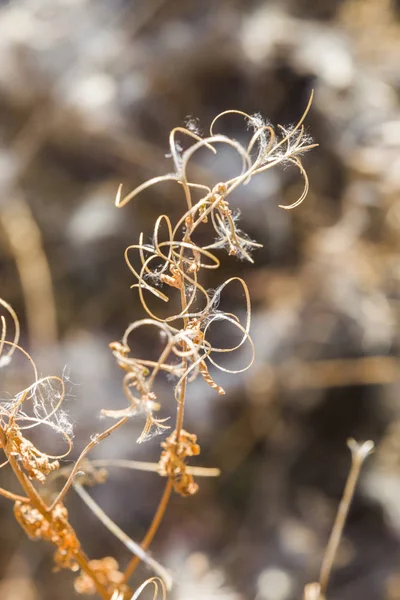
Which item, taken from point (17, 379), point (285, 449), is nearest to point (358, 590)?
point (285, 449)

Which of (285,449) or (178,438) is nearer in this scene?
(178,438)

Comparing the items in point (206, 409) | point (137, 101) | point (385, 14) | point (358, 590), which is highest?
point (385, 14)

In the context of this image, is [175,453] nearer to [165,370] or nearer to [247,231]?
[165,370]

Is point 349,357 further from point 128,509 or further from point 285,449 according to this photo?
point 128,509

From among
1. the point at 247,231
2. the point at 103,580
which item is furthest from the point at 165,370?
the point at 247,231

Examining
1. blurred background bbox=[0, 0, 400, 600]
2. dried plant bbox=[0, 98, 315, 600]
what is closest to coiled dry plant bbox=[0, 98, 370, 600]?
dried plant bbox=[0, 98, 315, 600]

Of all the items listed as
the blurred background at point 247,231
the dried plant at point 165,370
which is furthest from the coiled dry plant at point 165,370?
the blurred background at point 247,231

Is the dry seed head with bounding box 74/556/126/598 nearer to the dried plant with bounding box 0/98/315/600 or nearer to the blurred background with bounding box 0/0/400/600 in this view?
the dried plant with bounding box 0/98/315/600

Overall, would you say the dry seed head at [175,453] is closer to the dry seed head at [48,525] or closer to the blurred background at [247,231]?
the dry seed head at [48,525]
